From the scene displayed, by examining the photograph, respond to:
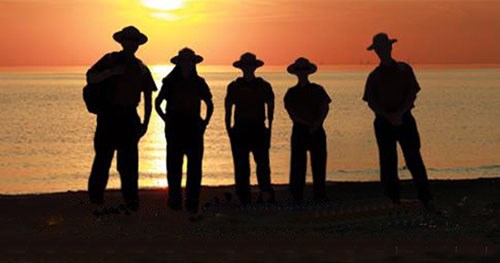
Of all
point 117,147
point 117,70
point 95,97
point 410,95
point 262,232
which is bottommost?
point 262,232

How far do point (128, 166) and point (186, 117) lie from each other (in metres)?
0.92

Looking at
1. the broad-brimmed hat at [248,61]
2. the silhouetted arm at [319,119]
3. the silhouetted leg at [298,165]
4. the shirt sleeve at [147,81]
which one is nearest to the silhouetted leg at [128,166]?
the shirt sleeve at [147,81]

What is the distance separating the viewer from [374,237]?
11617 mm

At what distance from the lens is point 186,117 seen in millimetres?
13617

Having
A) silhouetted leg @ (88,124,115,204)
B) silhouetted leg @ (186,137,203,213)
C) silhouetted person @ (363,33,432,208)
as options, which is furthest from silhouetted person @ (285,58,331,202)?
silhouetted leg @ (88,124,115,204)

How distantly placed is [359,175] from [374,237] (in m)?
24.5

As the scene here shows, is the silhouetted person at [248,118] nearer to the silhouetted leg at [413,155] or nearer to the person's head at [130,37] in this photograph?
A: the person's head at [130,37]

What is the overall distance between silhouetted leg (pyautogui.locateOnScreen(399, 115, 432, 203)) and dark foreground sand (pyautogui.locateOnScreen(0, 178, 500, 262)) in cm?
22

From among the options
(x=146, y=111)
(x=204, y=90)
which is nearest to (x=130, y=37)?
(x=146, y=111)

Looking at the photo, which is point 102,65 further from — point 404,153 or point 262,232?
point 404,153

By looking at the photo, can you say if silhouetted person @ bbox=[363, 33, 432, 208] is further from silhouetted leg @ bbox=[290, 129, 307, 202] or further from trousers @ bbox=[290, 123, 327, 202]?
silhouetted leg @ bbox=[290, 129, 307, 202]

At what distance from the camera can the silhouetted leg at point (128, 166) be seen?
13.4 m

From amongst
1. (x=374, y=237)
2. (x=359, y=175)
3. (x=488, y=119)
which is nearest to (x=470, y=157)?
(x=359, y=175)

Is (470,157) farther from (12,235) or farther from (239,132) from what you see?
(12,235)
